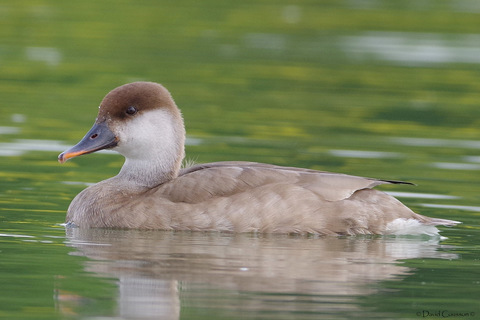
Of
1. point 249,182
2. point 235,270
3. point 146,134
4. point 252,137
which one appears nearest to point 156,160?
point 146,134

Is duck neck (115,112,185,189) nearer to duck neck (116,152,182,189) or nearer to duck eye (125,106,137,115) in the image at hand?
duck neck (116,152,182,189)

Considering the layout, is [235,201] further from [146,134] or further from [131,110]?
[131,110]

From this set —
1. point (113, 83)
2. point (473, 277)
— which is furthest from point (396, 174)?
point (113, 83)

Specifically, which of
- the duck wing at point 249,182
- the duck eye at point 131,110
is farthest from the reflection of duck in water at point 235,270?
the duck eye at point 131,110

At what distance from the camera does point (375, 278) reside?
30.3 feet

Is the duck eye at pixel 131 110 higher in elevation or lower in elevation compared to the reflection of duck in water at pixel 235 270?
higher

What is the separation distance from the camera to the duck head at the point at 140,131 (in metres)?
11.4

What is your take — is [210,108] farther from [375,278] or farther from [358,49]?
[375,278]

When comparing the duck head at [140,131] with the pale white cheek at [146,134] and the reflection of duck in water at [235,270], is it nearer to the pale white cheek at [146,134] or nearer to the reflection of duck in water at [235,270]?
the pale white cheek at [146,134]

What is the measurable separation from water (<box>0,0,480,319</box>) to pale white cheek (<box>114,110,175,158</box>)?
92 cm

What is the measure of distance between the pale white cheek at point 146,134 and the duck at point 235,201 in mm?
12

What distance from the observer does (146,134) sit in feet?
37.8

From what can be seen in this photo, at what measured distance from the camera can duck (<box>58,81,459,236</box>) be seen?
11.0 meters

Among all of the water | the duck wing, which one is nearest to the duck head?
the duck wing
